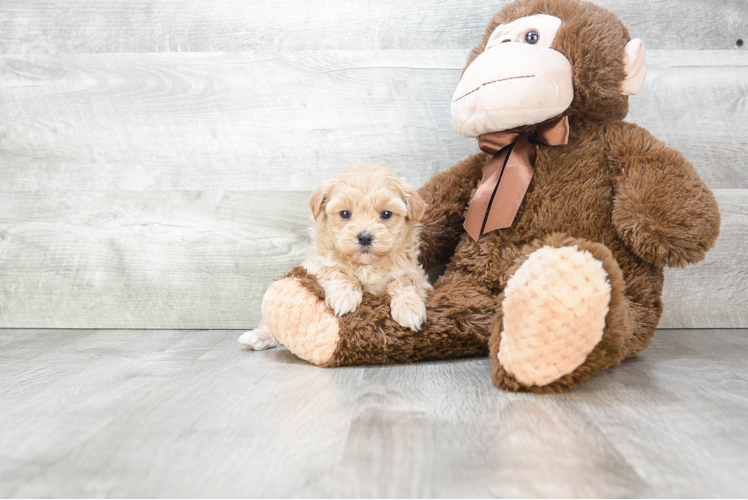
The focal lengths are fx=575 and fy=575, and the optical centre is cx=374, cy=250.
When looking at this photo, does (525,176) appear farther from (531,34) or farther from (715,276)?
(715,276)

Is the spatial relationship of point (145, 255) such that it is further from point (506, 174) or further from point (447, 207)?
point (506, 174)

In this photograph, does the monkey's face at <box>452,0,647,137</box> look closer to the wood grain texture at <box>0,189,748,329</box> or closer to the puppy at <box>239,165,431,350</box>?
the puppy at <box>239,165,431,350</box>

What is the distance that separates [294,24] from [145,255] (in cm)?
76

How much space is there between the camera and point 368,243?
1.10 metres

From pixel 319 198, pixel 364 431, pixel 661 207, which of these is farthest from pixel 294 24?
pixel 364 431

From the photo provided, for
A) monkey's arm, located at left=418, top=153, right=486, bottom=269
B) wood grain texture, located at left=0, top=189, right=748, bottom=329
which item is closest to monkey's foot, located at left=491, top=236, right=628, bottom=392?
monkey's arm, located at left=418, top=153, right=486, bottom=269

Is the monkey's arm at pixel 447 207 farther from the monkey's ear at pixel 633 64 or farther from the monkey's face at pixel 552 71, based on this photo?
the monkey's ear at pixel 633 64

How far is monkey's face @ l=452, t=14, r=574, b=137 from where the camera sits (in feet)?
3.64

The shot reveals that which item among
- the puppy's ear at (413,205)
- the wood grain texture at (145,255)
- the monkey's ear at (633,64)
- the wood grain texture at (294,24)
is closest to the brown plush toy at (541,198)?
the monkey's ear at (633,64)

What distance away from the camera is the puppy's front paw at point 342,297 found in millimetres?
1132

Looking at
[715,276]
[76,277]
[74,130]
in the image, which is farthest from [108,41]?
[715,276]

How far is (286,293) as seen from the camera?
115 cm

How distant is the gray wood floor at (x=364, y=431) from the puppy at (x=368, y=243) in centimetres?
14

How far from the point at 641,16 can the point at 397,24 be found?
639mm
